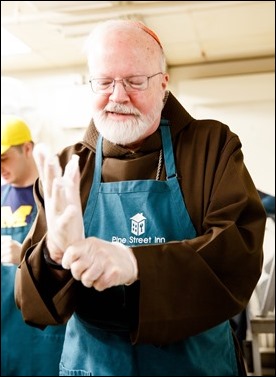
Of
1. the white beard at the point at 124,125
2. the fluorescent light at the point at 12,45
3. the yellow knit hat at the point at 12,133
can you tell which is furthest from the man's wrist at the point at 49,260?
the fluorescent light at the point at 12,45

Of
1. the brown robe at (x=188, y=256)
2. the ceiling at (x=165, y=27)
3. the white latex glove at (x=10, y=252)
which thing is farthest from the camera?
the ceiling at (x=165, y=27)

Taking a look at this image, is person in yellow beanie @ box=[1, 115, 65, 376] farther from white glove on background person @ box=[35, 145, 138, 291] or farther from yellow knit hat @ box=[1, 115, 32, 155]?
white glove on background person @ box=[35, 145, 138, 291]

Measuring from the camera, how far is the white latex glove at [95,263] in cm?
55

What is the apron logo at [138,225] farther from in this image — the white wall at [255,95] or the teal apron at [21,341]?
the white wall at [255,95]

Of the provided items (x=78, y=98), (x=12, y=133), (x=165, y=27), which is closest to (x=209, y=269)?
(x=12, y=133)

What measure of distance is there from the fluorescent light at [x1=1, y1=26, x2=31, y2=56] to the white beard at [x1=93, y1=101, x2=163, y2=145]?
6.51 feet

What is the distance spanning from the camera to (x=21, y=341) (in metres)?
1.65

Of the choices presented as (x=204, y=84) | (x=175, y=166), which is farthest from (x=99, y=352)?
(x=204, y=84)

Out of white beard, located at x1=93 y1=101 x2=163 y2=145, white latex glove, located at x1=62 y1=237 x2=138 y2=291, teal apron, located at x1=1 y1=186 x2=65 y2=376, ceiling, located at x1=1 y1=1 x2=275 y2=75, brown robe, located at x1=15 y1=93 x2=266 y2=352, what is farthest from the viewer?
ceiling, located at x1=1 y1=1 x2=275 y2=75

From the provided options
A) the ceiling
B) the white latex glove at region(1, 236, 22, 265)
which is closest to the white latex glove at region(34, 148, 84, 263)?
the white latex glove at region(1, 236, 22, 265)

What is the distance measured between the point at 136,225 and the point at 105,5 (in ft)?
4.95

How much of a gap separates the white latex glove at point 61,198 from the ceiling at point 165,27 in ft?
5.20

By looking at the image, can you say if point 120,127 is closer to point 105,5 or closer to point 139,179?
point 139,179

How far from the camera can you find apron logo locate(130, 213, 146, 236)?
0.78 meters
